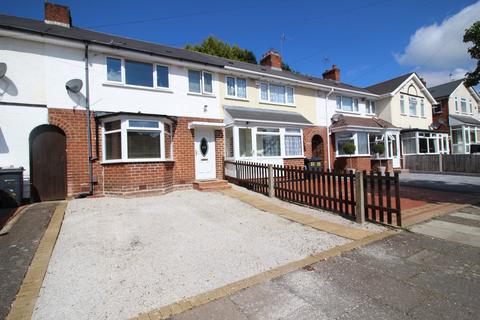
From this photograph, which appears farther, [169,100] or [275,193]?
[169,100]

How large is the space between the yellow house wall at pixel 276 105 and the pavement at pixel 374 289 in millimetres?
10603

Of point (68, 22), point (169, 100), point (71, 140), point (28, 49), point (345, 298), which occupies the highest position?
point (68, 22)

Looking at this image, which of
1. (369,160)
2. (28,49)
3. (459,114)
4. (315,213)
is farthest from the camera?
(459,114)

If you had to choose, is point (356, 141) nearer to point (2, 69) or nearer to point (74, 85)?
point (74, 85)

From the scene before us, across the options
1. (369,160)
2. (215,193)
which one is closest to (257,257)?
(215,193)

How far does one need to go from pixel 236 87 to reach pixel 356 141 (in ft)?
30.1

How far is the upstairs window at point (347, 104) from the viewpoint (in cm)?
1907

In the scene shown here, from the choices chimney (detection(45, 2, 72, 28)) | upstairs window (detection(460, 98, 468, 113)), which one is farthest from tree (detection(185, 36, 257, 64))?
upstairs window (detection(460, 98, 468, 113))

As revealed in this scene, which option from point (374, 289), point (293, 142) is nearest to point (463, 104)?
point (293, 142)

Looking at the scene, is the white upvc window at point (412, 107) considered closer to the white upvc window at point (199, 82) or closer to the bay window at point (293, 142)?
the bay window at point (293, 142)

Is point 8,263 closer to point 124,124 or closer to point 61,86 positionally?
point 124,124

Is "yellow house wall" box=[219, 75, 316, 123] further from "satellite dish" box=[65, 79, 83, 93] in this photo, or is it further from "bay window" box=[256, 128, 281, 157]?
"satellite dish" box=[65, 79, 83, 93]

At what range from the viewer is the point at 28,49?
8.98m

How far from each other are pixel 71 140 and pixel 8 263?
634 centimetres
